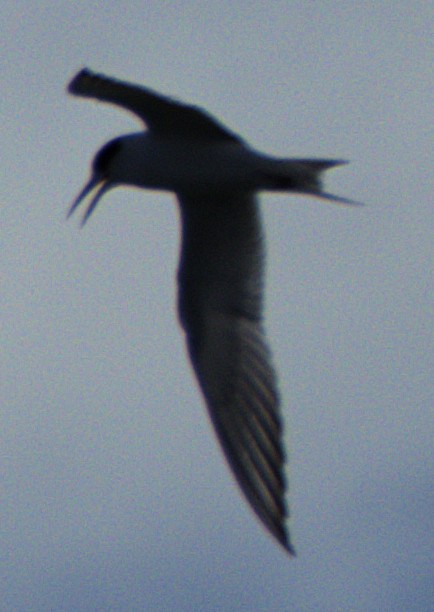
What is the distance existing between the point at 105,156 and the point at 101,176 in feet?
0.52

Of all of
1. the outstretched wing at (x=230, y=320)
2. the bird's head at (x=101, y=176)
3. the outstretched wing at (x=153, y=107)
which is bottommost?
the outstretched wing at (x=230, y=320)

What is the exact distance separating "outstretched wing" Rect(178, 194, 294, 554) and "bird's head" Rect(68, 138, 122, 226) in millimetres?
546

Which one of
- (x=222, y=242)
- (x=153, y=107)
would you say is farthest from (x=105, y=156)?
(x=222, y=242)

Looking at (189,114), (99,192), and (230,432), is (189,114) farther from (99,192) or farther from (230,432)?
(230,432)

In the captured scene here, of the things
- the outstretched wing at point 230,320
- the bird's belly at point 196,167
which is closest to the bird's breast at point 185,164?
the bird's belly at point 196,167

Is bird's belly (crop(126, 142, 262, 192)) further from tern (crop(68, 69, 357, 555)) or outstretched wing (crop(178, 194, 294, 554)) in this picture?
outstretched wing (crop(178, 194, 294, 554))

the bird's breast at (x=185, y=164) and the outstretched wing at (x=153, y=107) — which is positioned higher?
the outstretched wing at (x=153, y=107)

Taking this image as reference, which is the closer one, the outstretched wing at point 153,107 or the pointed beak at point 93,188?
the outstretched wing at point 153,107

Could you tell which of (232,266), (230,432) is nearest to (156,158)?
(232,266)

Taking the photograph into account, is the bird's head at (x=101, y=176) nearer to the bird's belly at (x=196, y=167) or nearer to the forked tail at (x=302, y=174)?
the bird's belly at (x=196, y=167)

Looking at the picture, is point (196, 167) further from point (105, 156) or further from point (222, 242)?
point (222, 242)

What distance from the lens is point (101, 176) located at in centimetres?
946

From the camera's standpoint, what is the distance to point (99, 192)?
31.2 feet

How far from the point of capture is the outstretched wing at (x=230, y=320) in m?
9.43
